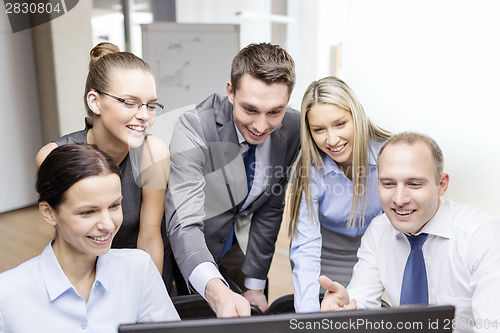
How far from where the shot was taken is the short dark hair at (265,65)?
1563 millimetres

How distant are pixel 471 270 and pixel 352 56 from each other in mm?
1360

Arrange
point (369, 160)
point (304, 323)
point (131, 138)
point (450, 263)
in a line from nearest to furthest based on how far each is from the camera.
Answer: point (304, 323) → point (450, 263) → point (131, 138) → point (369, 160)

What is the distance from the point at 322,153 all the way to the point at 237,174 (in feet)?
1.14

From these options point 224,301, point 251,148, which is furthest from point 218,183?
point 224,301

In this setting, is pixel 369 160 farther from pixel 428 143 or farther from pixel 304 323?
pixel 304 323

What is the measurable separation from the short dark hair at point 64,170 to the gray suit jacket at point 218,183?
51 centimetres

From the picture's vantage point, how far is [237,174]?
184 centimetres

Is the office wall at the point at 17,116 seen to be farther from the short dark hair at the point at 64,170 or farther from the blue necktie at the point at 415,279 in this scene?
the blue necktie at the point at 415,279

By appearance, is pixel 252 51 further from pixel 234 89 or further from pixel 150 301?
pixel 150 301

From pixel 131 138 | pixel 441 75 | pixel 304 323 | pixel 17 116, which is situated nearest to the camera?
pixel 304 323

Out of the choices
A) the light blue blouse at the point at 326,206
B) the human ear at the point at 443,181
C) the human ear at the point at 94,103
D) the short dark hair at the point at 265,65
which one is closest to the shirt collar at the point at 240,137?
the short dark hair at the point at 265,65

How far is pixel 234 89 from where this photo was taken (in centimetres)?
167

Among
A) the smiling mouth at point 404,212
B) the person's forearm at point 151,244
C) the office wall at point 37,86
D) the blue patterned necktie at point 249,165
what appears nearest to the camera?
the smiling mouth at point 404,212

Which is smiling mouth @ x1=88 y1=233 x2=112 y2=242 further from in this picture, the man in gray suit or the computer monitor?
the computer monitor
